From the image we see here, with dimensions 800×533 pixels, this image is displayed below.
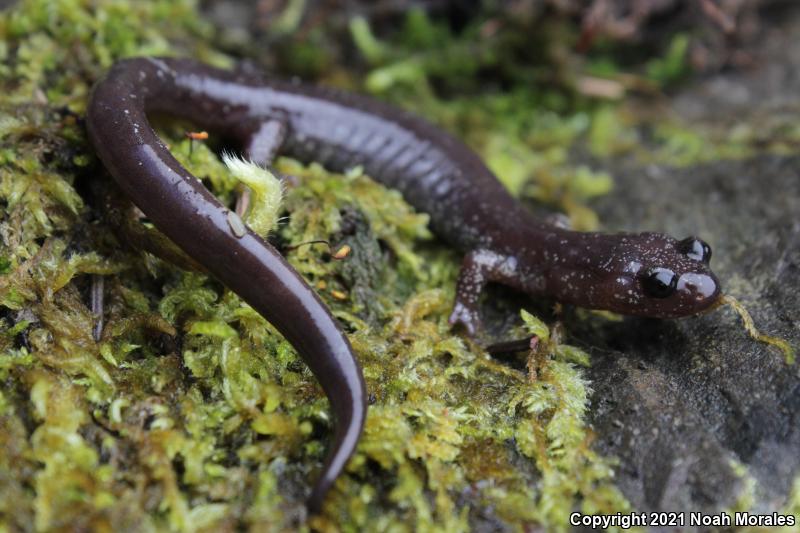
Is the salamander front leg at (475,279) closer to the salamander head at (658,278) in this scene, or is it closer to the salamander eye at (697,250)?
the salamander head at (658,278)

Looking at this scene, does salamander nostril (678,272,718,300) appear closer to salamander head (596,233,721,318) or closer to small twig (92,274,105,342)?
salamander head (596,233,721,318)

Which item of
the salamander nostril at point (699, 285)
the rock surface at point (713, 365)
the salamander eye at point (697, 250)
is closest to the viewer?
the rock surface at point (713, 365)

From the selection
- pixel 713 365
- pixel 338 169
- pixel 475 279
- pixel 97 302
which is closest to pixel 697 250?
pixel 713 365

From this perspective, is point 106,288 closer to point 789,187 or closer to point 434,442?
point 434,442

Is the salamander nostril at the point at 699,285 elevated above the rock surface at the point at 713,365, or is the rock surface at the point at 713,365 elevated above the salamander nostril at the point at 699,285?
the salamander nostril at the point at 699,285

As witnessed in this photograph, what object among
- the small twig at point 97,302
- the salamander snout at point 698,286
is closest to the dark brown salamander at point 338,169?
the salamander snout at point 698,286

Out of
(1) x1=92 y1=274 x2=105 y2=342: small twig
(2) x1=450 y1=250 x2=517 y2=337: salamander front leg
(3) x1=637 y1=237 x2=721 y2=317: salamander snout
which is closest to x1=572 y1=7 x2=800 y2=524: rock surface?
(3) x1=637 y1=237 x2=721 y2=317: salamander snout

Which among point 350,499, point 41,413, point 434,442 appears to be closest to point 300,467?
point 350,499

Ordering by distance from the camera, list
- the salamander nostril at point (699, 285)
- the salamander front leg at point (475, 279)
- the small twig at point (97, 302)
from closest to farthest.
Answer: the small twig at point (97, 302) < the salamander nostril at point (699, 285) < the salamander front leg at point (475, 279)
